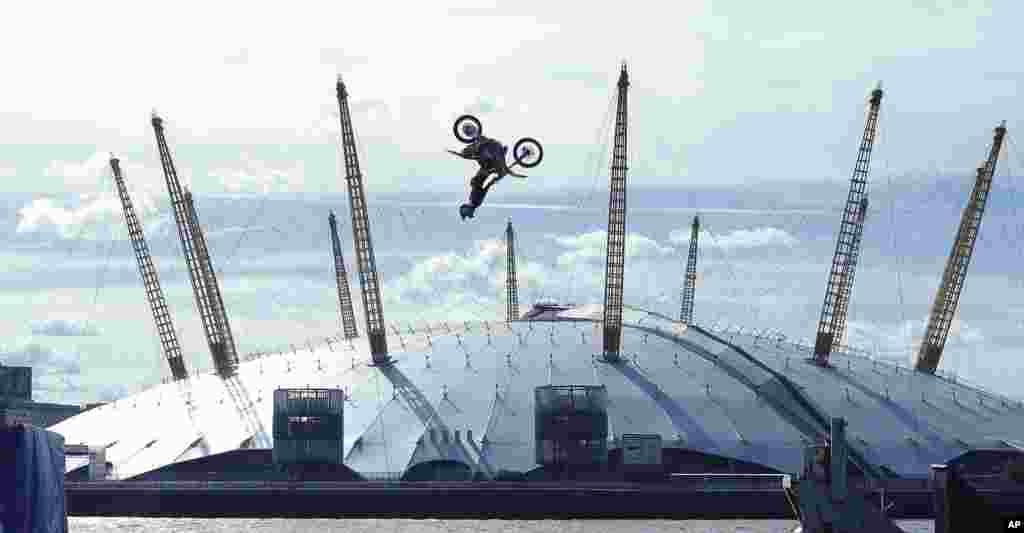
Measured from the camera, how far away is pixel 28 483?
92375 millimetres

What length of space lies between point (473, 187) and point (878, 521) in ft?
144

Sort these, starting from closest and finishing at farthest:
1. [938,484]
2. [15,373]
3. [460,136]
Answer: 1. [938,484]
2. [15,373]
3. [460,136]

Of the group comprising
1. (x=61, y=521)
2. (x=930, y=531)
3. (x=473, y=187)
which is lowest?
(x=930, y=531)

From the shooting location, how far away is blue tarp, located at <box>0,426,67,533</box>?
9112 cm

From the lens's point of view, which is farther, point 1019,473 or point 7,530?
point 7,530

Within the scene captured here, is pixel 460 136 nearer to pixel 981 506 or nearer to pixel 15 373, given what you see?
pixel 15 373

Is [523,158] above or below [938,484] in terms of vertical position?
above

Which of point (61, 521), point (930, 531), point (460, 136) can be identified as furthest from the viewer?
point (930, 531)

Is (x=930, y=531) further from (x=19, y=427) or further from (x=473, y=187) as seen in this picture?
(x=19, y=427)

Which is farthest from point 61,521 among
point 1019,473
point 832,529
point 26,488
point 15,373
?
point 1019,473

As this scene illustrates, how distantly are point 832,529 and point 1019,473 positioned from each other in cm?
1282

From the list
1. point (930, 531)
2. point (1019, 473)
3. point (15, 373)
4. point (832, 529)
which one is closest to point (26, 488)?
point (15, 373)

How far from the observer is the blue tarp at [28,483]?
299 feet

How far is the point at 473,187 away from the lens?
4887 inches
